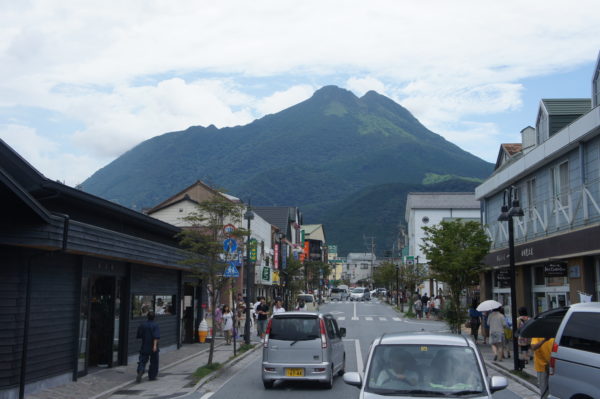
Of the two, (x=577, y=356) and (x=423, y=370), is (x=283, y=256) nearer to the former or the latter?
(x=577, y=356)

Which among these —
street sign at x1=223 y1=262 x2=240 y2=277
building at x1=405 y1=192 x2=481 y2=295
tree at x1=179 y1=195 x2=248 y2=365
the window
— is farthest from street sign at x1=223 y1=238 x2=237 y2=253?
building at x1=405 y1=192 x2=481 y2=295

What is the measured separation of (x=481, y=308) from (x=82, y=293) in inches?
482

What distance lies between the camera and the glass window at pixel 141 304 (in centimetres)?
2000

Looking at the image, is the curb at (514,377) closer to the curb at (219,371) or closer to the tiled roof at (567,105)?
the curb at (219,371)

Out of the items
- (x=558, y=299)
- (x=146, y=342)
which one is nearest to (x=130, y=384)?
(x=146, y=342)

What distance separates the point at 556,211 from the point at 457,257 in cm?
588

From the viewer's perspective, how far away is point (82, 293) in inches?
640

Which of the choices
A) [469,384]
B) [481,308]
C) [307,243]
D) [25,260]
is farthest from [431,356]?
[307,243]

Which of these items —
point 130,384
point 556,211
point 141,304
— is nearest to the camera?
point 130,384

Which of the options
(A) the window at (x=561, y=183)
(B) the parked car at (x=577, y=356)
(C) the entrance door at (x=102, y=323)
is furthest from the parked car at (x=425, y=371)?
(A) the window at (x=561, y=183)

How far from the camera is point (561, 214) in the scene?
70.0 feet

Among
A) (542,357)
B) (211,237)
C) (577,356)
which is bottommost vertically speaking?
(542,357)

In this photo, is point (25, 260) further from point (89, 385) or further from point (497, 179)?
point (497, 179)

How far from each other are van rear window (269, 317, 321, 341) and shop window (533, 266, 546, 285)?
1270 centimetres
